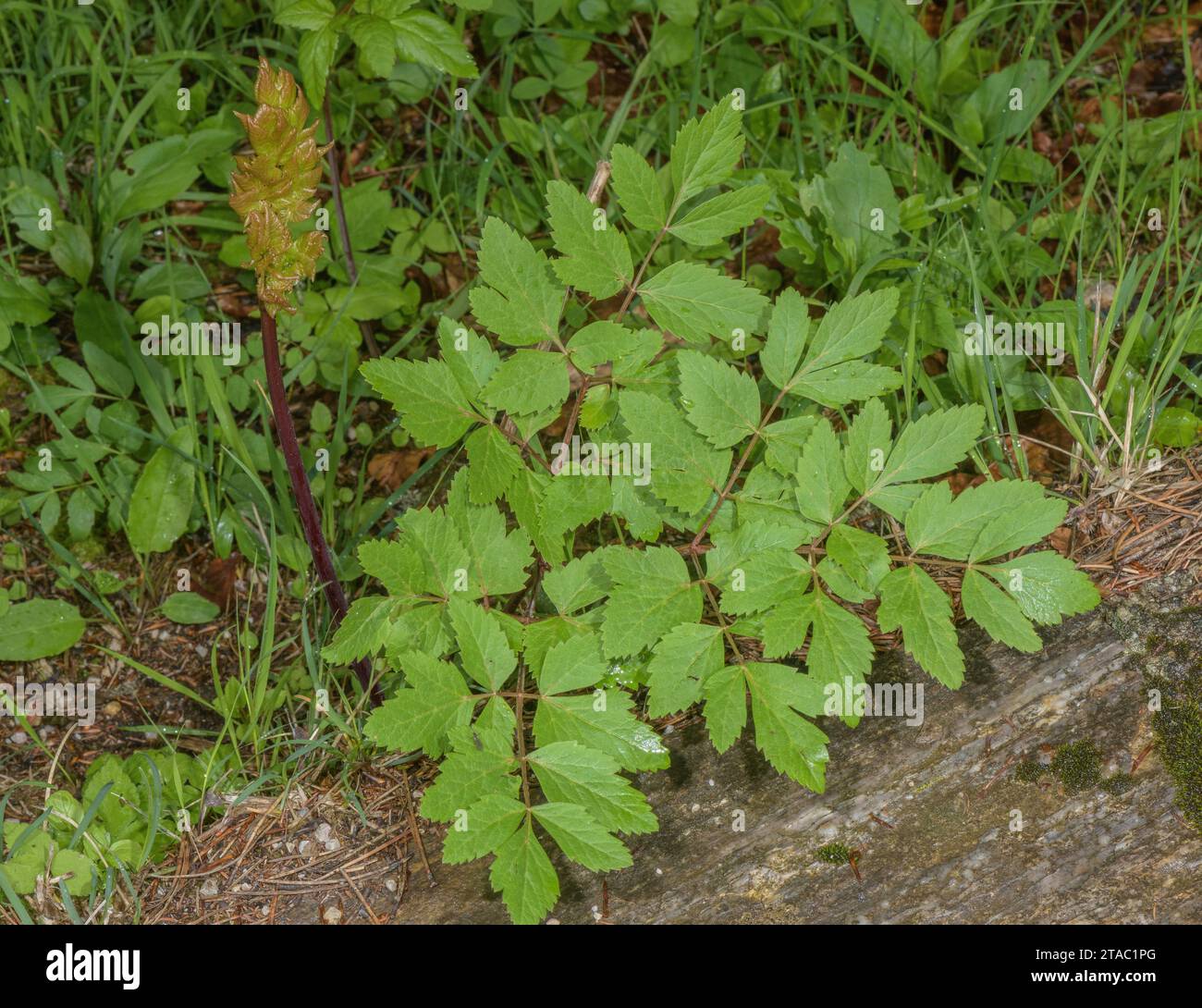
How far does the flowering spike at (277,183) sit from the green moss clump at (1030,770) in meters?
1.85

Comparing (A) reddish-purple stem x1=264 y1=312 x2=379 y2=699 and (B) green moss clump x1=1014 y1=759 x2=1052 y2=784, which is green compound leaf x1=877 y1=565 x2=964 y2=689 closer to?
(B) green moss clump x1=1014 y1=759 x2=1052 y2=784

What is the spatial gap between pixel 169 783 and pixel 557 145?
2358 mm

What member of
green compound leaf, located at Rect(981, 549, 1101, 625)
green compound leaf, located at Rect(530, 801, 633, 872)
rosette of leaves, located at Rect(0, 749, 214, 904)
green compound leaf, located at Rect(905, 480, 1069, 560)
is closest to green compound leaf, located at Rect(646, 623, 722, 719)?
green compound leaf, located at Rect(530, 801, 633, 872)

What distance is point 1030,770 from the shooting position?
2.40 metres

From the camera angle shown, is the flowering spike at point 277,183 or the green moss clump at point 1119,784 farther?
the green moss clump at point 1119,784

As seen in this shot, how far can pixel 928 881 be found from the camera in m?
2.30

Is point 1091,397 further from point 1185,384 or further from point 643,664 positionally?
point 643,664

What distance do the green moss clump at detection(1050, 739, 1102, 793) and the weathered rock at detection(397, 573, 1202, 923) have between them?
2 cm

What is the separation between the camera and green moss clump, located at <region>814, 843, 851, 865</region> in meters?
2.37

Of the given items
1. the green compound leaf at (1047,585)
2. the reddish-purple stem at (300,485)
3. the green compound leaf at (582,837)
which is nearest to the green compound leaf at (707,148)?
the reddish-purple stem at (300,485)

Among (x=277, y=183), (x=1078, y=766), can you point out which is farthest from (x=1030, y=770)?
(x=277, y=183)

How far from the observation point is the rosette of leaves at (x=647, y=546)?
2.16 m

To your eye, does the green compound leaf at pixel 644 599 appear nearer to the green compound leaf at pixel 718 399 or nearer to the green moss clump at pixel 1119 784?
the green compound leaf at pixel 718 399
